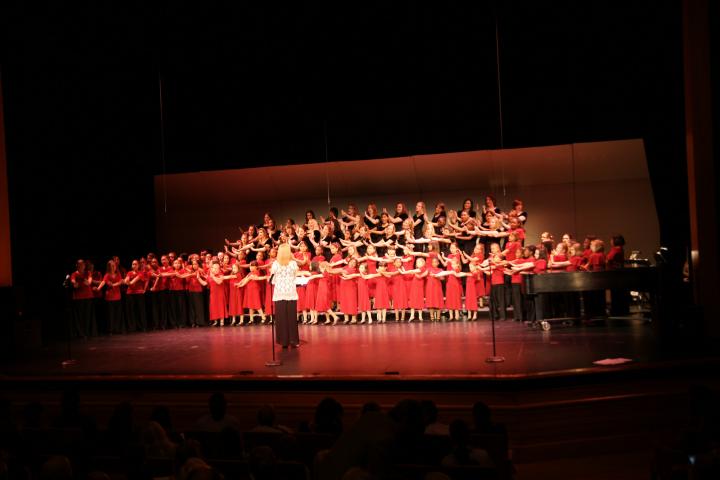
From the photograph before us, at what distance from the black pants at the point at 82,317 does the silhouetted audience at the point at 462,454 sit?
10.5 meters

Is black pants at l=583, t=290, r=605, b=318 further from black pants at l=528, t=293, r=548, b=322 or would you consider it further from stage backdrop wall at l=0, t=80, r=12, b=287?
stage backdrop wall at l=0, t=80, r=12, b=287

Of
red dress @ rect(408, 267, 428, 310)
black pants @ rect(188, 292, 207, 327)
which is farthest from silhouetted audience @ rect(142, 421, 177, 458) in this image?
black pants @ rect(188, 292, 207, 327)

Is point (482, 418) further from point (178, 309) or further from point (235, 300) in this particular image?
point (178, 309)

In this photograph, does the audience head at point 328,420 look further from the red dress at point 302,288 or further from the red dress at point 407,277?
the red dress at point 407,277

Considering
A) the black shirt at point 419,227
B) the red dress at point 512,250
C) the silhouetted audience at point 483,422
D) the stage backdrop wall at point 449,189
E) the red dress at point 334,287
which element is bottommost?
the silhouetted audience at point 483,422

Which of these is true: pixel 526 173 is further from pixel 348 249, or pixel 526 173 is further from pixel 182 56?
pixel 182 56

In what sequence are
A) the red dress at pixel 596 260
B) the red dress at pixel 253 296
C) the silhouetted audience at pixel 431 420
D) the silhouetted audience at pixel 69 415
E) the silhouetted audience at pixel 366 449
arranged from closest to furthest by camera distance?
the silhouetted audience at pixel 366 449 < the silhouetted audience at pixel 431 420 < the silhouetted audience at pixel 69 415 < the red dress at pixel 596 260 < the red dress at pixel 253 296

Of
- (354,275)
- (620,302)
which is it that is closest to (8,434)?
(354,275)

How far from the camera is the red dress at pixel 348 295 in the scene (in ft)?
41.9

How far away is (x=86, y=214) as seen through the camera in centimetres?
1450

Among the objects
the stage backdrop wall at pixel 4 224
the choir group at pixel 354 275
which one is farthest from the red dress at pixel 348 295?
the stage backdrop wall at pixel 4 224

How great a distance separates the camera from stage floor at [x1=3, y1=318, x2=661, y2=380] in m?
7.33

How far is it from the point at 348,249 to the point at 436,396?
21.2 ft

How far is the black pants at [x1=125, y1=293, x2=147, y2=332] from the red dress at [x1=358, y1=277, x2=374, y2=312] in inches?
168
